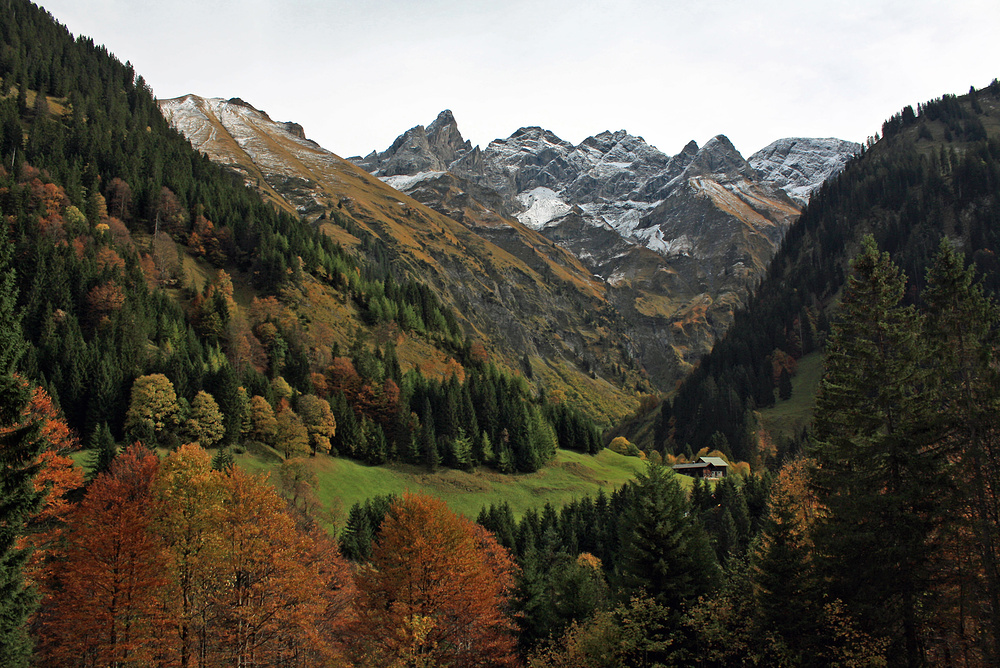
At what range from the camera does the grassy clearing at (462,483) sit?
89500mm

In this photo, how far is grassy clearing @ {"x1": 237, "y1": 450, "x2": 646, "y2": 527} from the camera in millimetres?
89500

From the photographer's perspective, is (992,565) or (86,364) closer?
(992,565)

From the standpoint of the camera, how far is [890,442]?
28.9 meters

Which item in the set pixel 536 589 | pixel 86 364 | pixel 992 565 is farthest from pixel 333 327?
pixel 992 565

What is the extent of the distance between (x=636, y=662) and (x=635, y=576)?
16.8 feet

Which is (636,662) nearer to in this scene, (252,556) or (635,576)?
(635,576)

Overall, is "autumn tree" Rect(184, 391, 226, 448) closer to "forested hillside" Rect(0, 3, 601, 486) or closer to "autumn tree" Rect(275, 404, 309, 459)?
"forested hillside" Rect(0, 3, 601, 486)

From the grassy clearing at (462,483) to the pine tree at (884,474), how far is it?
57865 mm

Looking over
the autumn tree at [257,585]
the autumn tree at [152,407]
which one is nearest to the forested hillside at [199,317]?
the autumn tree at [152,407]

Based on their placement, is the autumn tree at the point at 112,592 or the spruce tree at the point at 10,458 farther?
the autumn tree at the point at 112,592

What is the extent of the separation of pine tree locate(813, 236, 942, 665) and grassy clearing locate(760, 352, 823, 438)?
13992 centimetres

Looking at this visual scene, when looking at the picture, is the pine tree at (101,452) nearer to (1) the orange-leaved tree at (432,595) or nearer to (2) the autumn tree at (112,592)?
(2) the autumn tree at (112,592)

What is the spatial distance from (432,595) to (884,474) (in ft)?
107

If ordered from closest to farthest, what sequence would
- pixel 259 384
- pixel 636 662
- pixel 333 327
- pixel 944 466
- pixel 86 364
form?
pixel 944 466
pixel 636 662
pixel 86 364
pixel 259 384
pixel 333 327
